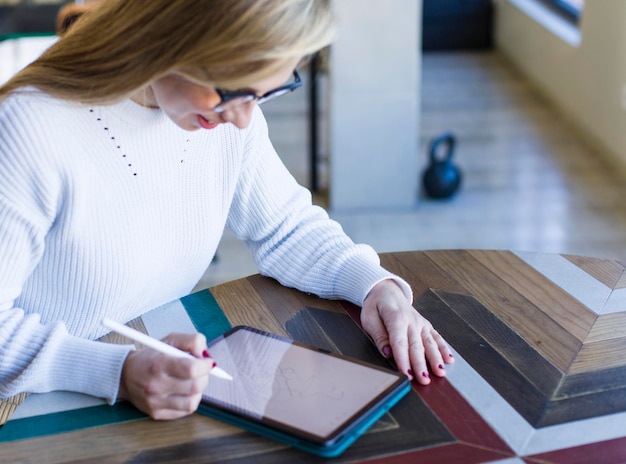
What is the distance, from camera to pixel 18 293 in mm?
1183

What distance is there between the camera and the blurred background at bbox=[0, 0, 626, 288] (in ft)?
11.5

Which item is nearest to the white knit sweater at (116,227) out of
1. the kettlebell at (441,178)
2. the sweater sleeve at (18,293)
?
the sweater sleeve at (18,293)

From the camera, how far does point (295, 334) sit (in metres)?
1.25

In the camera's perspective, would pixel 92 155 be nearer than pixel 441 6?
Yes

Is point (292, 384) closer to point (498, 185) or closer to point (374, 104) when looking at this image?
point (374, 104)

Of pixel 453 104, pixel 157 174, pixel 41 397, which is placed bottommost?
pixel 453 104

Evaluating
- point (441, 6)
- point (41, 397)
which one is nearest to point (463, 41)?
point (441, 6)

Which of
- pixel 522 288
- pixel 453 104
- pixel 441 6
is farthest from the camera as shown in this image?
pixel 441 6

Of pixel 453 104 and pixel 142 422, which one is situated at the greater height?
pixel 142 422

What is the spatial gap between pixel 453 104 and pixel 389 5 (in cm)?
181

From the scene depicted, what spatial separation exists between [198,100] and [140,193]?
22 centimetres

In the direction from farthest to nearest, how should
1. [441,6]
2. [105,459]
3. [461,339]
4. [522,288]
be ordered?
[441,6], [522,288], [461,339], [105,459]

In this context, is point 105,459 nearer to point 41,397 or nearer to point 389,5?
point 41,397

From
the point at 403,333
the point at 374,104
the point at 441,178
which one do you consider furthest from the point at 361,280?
the point at 441,178
